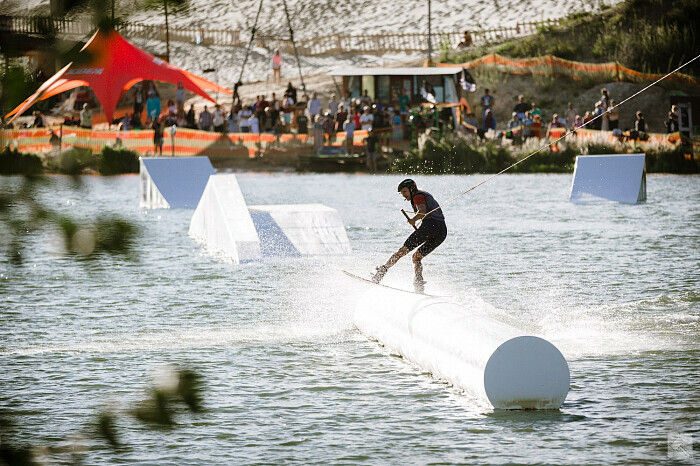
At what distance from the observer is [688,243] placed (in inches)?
821

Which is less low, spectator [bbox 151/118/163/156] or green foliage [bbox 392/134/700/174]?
spectator [bbox 151/118/163/156]

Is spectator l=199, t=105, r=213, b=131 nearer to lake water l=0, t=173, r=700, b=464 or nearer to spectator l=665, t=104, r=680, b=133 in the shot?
spectator l=665, t=104, r=680, b=133

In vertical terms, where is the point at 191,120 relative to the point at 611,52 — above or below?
below

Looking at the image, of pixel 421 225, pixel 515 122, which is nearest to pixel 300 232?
pixel 421 225

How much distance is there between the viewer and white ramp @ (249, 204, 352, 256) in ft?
62.2

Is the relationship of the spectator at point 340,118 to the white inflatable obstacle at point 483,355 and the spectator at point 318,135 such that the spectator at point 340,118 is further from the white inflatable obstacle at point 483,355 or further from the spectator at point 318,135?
the white inflatable obstacle at point 483,355

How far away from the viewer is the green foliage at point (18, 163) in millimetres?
1554

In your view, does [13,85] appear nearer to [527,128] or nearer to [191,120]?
[527,128]

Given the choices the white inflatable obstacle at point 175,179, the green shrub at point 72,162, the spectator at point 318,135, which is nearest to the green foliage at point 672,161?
the spectator at point 318,135

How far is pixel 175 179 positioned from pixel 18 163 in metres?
28.1

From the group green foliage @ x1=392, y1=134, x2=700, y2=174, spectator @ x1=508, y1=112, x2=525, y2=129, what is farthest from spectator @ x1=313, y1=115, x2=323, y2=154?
spectator @ x1=508, y1=112, x2=525, y2=129

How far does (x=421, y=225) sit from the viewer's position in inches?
517

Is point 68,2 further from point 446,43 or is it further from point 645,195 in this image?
point 446,43

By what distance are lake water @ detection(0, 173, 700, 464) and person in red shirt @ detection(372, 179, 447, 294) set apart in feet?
3.26
